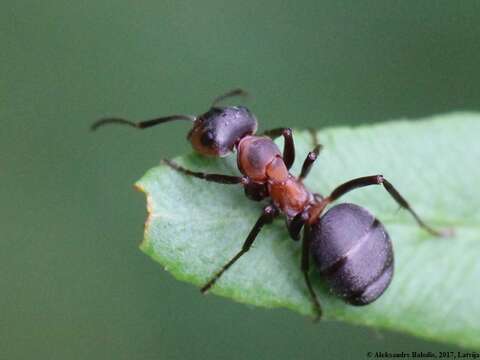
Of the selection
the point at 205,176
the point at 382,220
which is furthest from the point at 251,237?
the point at 382,220

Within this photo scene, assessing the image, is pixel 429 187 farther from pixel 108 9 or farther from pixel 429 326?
pixel 108 9

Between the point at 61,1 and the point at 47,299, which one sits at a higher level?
the point at 61,1

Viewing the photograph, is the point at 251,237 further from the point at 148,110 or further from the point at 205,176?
the point at 148,110

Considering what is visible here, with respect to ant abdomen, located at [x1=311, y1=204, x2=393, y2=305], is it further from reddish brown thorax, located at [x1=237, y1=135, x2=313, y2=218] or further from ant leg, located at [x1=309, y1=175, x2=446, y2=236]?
reddish brown thorax, located at [x1=237, y1=135, x2=313, y2=218]

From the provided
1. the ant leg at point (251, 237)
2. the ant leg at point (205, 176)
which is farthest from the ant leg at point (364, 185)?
the ant leg at point (205, 176)

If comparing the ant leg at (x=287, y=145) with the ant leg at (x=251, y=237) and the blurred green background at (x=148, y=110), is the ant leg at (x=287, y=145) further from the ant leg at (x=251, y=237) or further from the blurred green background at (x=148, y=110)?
the blurred green background at (x=148, y=110)

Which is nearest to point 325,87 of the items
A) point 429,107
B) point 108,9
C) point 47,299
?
point 429,107
